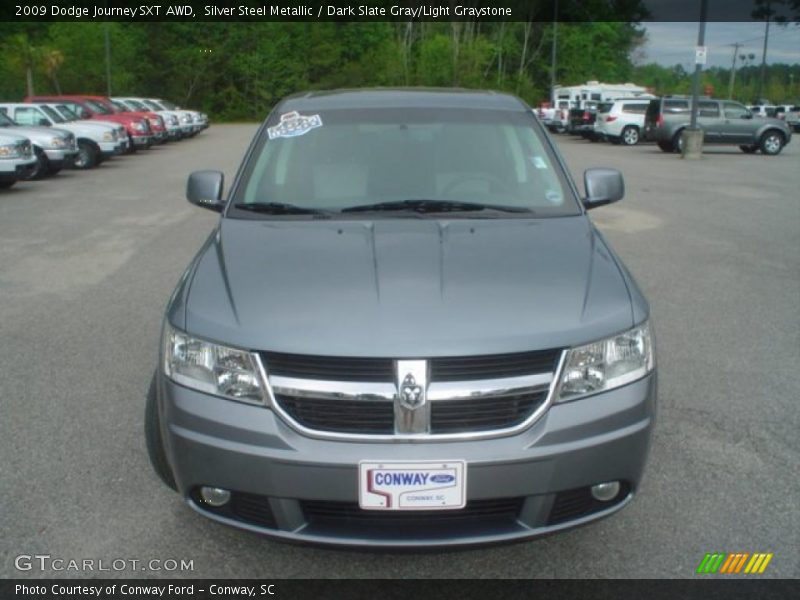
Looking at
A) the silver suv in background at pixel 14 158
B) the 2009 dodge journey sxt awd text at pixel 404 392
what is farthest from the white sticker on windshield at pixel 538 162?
the silver suv in background at pixel 14 158

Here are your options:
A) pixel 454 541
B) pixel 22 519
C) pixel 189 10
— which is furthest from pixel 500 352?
pixel 189 10

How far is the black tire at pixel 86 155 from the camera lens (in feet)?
69.7

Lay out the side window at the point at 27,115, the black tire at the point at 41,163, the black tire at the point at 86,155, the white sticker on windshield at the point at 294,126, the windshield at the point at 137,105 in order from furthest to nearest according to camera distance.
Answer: the windshield at the point at 137,105 → the side window at the point at 27,115 → the black tire at the point at 86,155 → the black tire at the point at 41,163 → the white sticker on windshield at the point at 294,126

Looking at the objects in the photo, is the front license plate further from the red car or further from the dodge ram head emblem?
the red car

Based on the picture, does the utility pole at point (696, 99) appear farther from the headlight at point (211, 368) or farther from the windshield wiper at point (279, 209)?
the headlight at point (211, 368)

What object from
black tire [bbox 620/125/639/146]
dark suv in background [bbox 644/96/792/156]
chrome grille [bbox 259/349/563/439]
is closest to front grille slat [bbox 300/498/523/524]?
chrome grille [bbox 259/349/563/439]

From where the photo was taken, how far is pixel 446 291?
302 cm

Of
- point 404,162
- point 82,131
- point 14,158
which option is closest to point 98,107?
point 82,131

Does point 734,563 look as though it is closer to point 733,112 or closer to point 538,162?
point 538,162

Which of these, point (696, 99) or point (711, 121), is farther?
point (711, 121)

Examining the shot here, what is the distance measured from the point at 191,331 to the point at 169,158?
2418cm

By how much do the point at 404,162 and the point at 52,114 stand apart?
20.6 meters

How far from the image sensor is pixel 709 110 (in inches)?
1093

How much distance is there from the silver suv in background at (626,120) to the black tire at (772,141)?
524 centimetres
